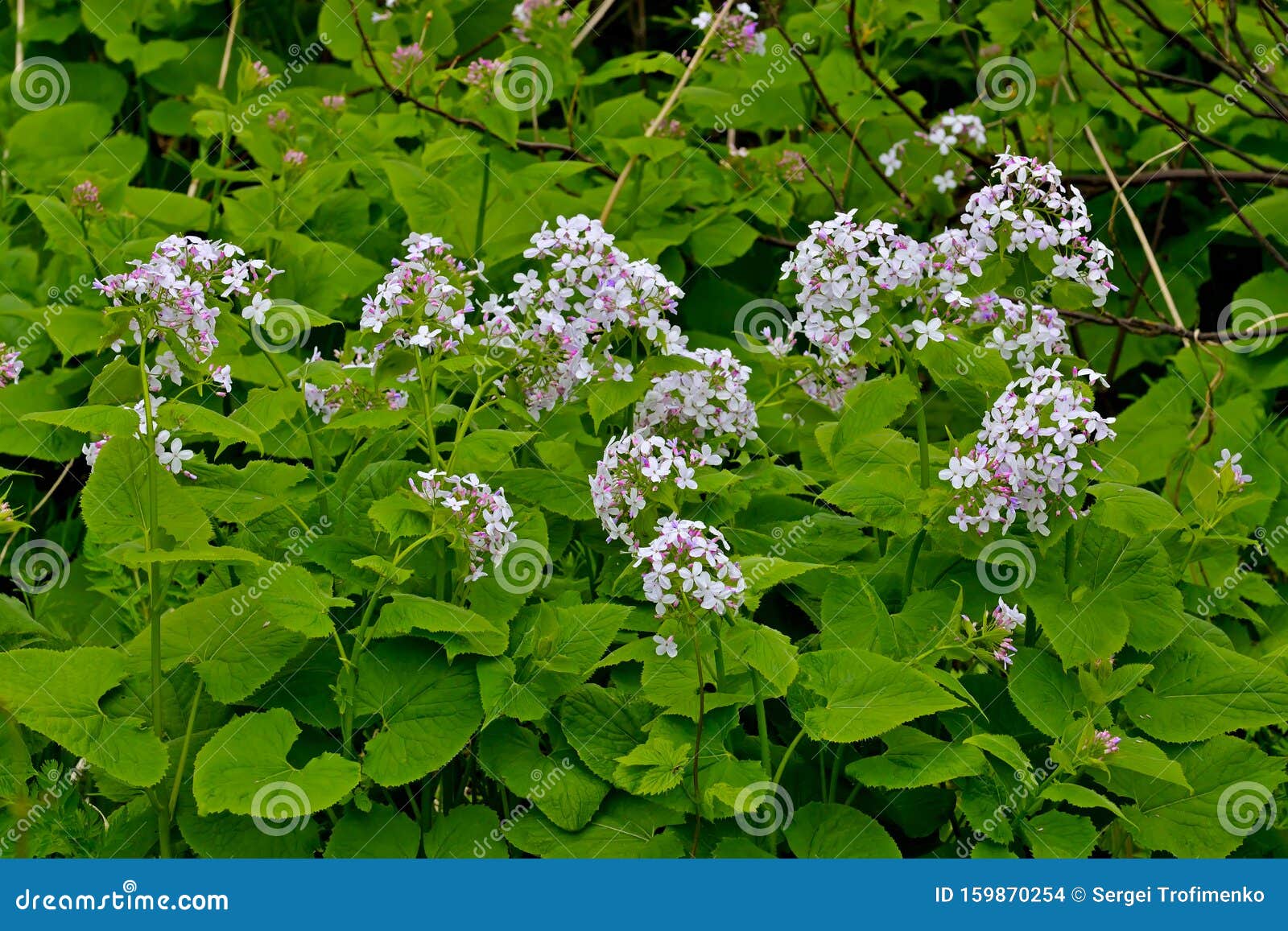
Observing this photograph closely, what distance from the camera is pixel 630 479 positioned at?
7.94 feet

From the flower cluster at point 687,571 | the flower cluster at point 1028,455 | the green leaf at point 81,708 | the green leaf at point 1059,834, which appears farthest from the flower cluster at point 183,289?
the green leaf at point 1059,834

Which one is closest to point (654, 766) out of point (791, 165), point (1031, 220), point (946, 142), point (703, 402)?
point (703, 402)

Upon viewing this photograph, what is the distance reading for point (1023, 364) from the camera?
2.66 m

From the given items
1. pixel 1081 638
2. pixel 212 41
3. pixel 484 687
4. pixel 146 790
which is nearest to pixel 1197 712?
pixel 1081 638

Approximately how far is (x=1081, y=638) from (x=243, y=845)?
1.53 m

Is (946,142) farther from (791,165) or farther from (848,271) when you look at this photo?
(848,271)

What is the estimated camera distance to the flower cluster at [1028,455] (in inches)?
93.7

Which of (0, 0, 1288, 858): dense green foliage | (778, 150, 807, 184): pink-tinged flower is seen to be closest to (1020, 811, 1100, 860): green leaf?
(0, 0, 1288, 858): dense green foliage

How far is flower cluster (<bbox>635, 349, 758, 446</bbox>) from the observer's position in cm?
272

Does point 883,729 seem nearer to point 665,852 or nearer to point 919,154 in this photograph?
point 665,852

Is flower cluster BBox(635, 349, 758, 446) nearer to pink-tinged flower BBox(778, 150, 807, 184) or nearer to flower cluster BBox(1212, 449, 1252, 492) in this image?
flower cluster BBox(1212, 449, 1252, 492)

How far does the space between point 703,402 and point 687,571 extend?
2.24ft

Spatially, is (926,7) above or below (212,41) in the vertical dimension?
above

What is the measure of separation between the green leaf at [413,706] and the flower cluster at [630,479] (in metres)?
0.37
